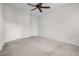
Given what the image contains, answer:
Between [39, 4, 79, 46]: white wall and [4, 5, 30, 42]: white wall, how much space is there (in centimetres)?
184

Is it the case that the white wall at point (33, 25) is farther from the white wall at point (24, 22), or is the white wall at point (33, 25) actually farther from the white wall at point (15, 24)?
the white wall at point (15, 24)

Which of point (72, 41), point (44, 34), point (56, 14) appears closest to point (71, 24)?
point (72, 41)

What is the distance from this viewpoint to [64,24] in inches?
170

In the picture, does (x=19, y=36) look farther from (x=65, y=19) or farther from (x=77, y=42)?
(x=77, y=42)

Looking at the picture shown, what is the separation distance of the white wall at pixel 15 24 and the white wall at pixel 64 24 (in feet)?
6.03

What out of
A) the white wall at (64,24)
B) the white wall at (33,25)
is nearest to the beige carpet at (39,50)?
the white wall at (64,24)

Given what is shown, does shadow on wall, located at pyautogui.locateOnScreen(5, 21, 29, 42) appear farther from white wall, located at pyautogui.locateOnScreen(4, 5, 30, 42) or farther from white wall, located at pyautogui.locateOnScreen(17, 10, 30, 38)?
white wall, located at pyautogui.locateOnScreen(17, 10, 30, 38)

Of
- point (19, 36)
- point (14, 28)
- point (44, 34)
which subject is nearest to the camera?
point (14, 28)

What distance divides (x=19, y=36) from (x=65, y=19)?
12.2 ft

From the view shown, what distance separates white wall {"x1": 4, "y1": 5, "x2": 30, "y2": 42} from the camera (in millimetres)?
4139

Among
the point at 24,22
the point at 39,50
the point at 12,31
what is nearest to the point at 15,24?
the point at 12,31

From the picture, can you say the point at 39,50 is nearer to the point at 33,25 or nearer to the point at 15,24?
the point at 15,24

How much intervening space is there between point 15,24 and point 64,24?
3.53 meters

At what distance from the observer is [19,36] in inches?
211
